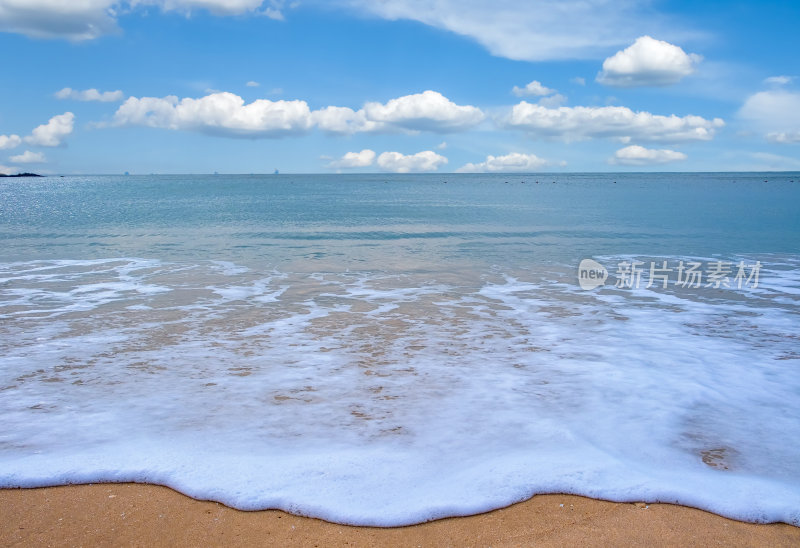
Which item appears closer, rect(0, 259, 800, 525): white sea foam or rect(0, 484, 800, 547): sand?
rect(0, 484, 800, 547): sand

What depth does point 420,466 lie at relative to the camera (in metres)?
5.23

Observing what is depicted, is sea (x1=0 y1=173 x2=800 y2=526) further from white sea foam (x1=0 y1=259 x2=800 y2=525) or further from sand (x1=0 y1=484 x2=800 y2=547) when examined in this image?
sand (x1=0 y1=484 x2=800 y2=547)

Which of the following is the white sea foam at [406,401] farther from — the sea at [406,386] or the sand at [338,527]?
the sand at [338,527]

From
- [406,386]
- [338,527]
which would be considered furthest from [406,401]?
[338,527]

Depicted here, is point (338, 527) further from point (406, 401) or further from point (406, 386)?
point (406, 386)

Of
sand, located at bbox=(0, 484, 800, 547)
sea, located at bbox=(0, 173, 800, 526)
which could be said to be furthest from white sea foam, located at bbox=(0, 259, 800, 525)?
sand, located at bbox=(0, 484, 800, 547)

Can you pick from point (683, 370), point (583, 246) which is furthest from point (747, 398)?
point (583, 246)

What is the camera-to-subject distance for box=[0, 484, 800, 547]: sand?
4.19 meters

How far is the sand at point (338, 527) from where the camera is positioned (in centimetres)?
419

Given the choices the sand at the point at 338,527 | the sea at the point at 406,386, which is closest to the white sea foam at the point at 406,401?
the sea at the point at 406,386

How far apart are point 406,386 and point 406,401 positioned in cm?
52

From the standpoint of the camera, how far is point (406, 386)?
7.28m

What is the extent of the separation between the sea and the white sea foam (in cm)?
3

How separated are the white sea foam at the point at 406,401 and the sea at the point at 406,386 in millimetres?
31
